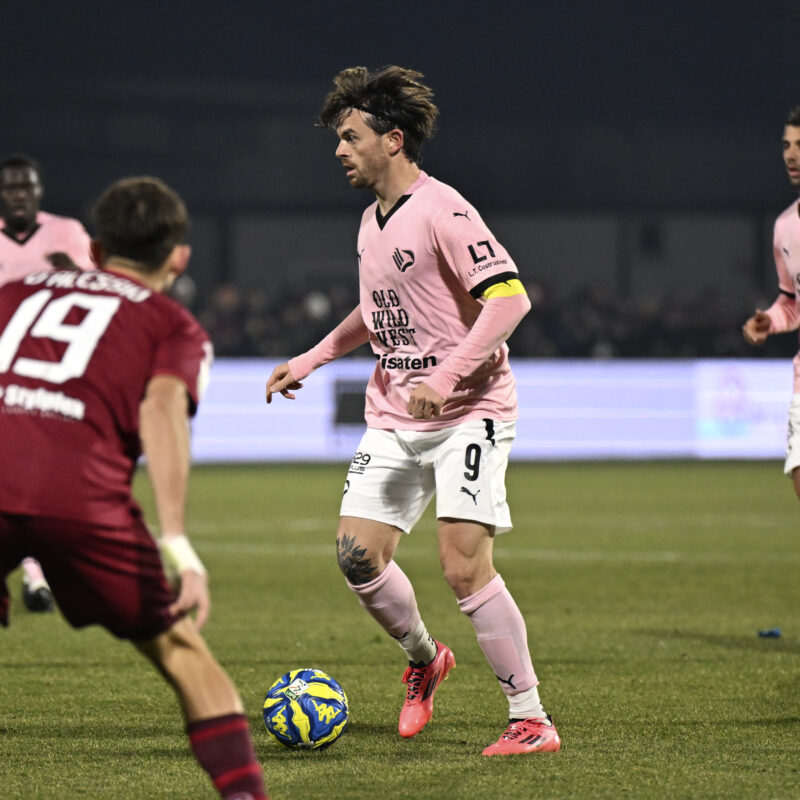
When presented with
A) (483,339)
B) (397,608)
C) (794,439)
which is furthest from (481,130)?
(483,339)

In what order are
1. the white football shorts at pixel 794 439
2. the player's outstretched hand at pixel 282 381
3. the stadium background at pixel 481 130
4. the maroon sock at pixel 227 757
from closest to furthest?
the maroon sock at pixel 227 757 < the player's outstretched hand at pixel 282 381 < the white football shorts at pixel 794 439 < the stadium background at pixel 481 130

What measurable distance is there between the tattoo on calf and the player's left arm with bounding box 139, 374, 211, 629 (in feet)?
5.93

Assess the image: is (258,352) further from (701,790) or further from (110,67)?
(701,790)

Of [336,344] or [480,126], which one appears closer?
[336,344]

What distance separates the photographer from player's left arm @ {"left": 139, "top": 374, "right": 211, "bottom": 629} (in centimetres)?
329

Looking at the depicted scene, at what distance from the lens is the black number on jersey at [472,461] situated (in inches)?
197

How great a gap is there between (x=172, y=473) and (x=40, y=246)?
18.3 ft

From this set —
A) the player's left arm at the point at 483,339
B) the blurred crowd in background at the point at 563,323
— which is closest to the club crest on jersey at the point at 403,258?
the player's left arm at the point at 483,339

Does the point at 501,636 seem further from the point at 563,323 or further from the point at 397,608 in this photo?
the point at 563,323

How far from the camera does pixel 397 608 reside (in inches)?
205

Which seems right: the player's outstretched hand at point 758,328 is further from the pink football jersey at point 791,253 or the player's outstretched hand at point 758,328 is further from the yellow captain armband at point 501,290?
the yellow captain armband at point 501,290

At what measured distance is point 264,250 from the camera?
26.7 meters

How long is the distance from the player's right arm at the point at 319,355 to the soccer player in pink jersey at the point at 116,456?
1.96 meters

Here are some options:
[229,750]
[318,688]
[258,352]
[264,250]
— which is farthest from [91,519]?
[264,250]
